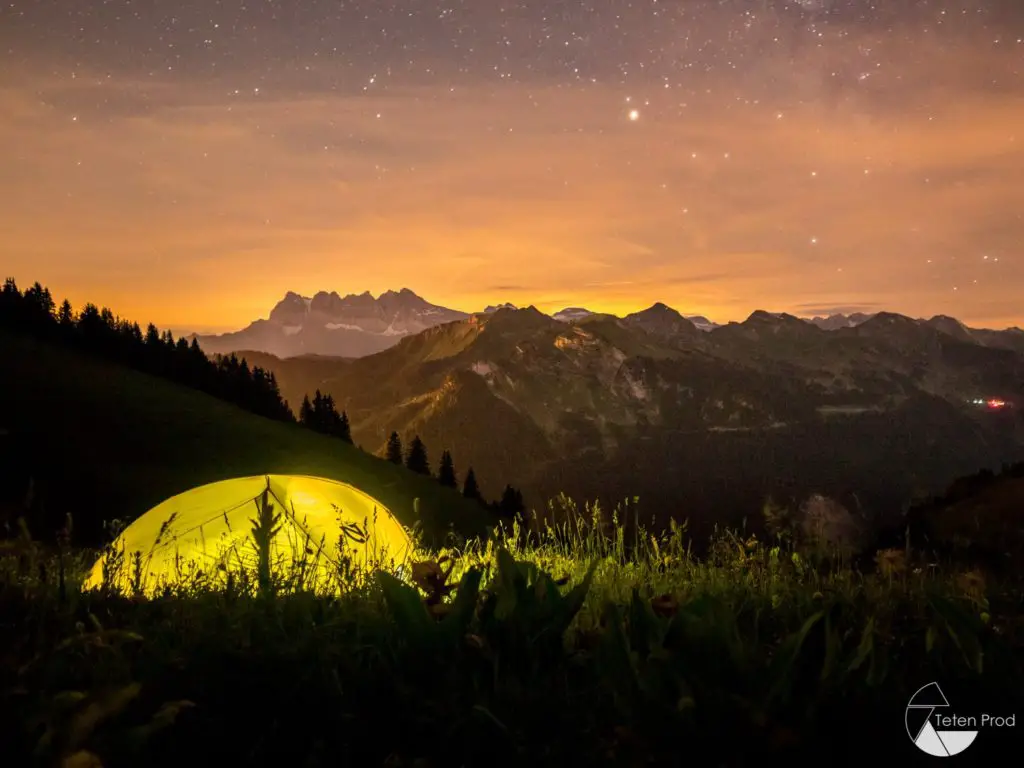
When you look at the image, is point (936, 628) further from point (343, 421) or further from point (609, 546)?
point (343, 421)

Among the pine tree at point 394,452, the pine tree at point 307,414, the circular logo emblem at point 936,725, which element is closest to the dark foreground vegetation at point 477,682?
the circular logo emblem at point 936,725

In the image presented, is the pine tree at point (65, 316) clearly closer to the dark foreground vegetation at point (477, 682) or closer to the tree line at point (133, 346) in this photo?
the tree line at point (133, 346)

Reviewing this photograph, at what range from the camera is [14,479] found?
121 feet

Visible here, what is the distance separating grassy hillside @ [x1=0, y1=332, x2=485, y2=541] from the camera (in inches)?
1539

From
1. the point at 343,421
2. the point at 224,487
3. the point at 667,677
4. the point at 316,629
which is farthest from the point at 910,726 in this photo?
the point at 343,421

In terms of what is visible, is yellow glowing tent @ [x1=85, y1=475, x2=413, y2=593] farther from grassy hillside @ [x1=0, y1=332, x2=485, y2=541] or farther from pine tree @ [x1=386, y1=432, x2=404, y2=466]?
pine tree @ [x1=386, y1=432, x2=404, y2=466]

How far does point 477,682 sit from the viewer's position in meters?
3.54

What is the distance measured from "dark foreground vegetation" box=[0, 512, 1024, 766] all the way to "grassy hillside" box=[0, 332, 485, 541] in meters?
26.0

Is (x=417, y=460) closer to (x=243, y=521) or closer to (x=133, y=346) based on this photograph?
(x=133, y=346)

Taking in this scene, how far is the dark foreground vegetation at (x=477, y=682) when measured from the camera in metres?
3.03

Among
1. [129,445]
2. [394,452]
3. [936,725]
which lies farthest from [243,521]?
[394,452]

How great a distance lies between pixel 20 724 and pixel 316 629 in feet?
4.93

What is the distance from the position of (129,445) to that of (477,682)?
159 feet

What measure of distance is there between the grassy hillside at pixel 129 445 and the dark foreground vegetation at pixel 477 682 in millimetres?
25952
